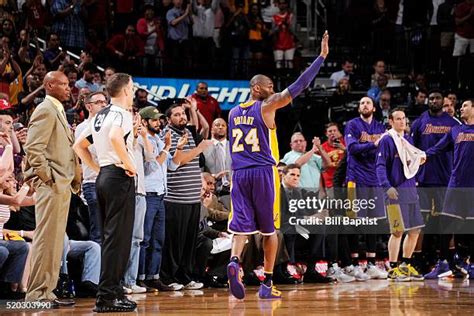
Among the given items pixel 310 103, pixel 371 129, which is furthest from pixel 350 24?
pixel 371 129

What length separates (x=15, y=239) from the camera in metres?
9.05

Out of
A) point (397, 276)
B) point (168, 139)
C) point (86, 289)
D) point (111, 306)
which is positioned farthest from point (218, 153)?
point (111, 306)

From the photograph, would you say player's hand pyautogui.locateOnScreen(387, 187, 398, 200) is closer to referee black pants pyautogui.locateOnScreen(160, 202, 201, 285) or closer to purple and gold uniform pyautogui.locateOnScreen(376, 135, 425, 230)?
purple and gold uniform pyautogui.locateOnScreen(376, 135, 425, 230)

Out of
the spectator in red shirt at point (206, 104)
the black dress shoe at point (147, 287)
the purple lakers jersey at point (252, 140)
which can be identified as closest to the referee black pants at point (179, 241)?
the black dress shoe at point (147, 287)

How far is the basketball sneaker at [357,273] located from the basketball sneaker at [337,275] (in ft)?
0.40

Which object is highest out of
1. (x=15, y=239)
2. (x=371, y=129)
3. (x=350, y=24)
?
(x=350, y=24)

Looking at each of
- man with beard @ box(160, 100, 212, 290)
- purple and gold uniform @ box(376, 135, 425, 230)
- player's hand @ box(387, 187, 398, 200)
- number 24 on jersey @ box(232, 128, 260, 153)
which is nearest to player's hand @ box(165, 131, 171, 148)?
man with beard @ box(160, 100, 212, 290)

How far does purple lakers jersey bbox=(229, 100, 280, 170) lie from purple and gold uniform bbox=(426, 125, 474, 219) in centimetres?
379

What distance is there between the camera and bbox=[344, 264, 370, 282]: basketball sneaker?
12091 mm

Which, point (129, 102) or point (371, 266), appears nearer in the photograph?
point (129, 102)

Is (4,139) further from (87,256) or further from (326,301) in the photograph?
(326,301)

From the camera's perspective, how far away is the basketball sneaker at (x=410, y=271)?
11609 millimetres

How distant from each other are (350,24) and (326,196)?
721 centimetres

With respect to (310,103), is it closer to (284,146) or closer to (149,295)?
(284,146)
